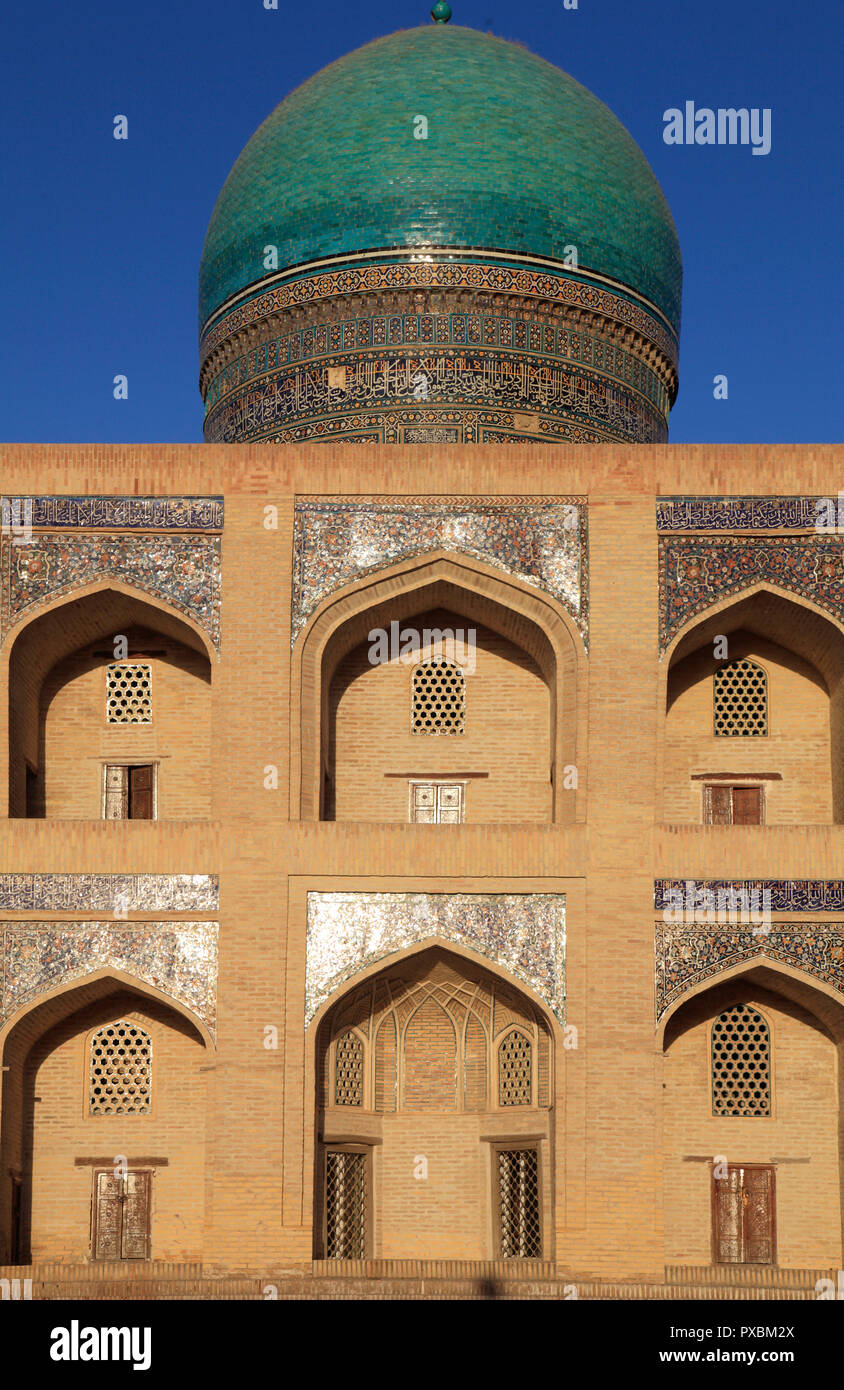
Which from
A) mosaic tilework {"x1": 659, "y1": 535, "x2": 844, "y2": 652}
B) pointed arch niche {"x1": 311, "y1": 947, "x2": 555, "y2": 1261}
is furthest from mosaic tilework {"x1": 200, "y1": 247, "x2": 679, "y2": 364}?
pointed arch niche {"x1": 311, "y1": 947, "x2": 555, "y2": 1261}

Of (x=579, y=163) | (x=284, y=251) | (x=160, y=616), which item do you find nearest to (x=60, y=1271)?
(x=160, y=616)

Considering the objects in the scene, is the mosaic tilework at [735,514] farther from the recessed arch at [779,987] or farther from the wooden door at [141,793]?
the wooden door at [141,793]

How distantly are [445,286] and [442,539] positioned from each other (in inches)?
101

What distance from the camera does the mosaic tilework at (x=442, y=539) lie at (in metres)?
12.4

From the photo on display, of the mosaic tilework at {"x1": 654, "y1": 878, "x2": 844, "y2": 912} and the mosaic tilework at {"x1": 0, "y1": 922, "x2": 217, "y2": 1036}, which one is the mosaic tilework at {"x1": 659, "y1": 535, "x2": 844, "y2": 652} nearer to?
the mosaic tilework at {"x1": 654, "y1": 878, "x2": 844, "y2": 912}

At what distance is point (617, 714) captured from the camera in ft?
40.1

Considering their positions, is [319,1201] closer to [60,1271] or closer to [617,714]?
[60,1271]

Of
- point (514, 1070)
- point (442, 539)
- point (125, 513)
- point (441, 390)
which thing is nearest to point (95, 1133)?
point (514, 1070)

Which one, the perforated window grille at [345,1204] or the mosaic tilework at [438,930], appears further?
the perforated window grille at [345,1204]

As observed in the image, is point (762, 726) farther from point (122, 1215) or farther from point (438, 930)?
point (122, 1215)

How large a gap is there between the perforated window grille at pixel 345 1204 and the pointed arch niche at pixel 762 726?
2.66m

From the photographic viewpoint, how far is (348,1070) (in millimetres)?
12516

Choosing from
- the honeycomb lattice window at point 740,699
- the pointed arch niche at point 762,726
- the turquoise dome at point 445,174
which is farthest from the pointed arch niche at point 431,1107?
the turquoise dome at point 445,174

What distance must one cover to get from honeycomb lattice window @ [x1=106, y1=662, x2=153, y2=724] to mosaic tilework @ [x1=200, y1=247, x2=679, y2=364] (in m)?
3.09
